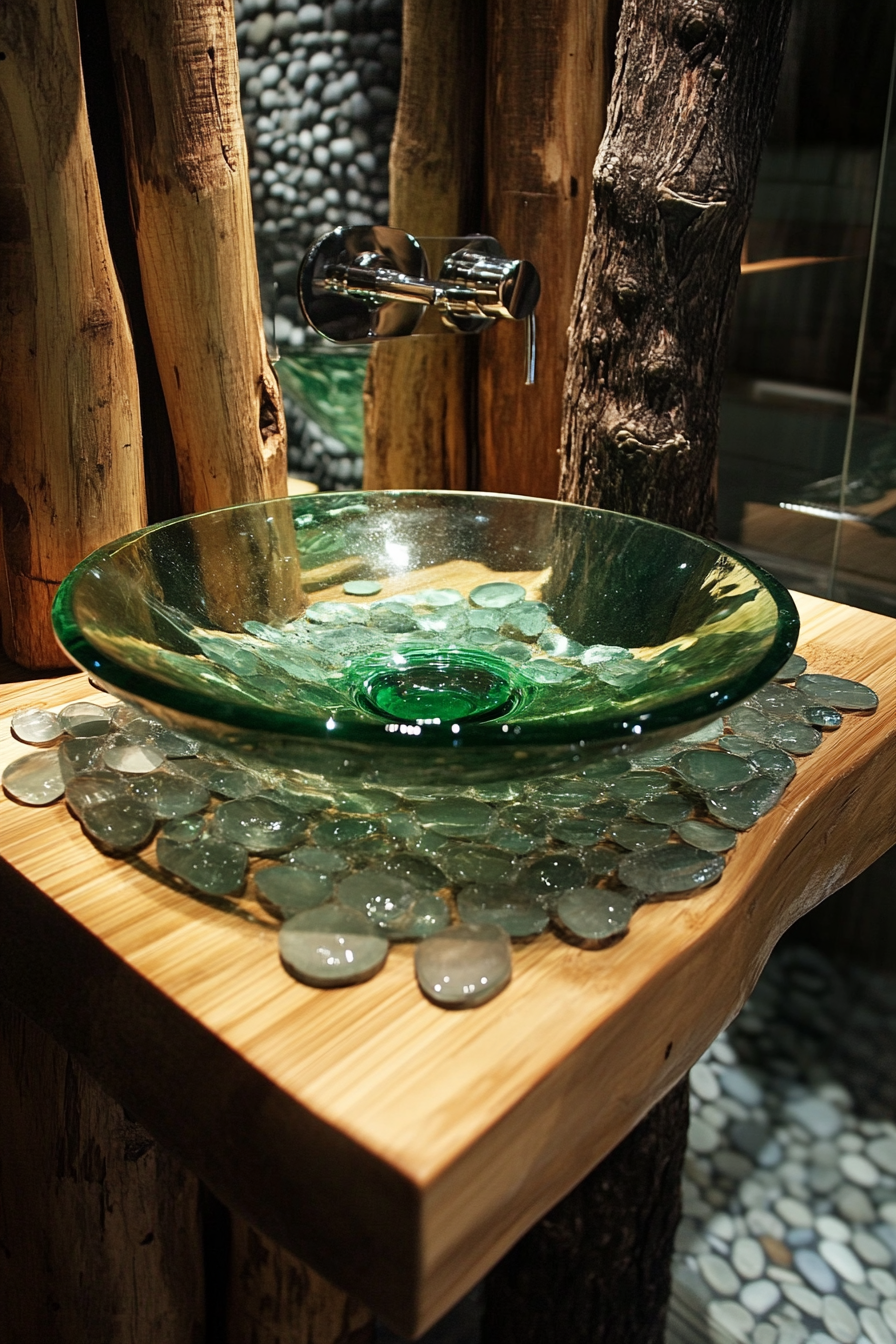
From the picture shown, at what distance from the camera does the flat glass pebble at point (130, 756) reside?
2.12 feet

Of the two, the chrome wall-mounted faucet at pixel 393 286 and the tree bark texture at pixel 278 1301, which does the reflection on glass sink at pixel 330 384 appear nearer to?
the chrome wall-mounted faucet at pixel 393 286

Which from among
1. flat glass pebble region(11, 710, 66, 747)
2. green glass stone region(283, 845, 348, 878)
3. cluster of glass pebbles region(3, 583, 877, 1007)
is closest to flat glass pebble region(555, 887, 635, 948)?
cluster of glass pebbles region(3, 583, 877, 1007)

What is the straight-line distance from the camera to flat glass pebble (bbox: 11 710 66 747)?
0.69 metres

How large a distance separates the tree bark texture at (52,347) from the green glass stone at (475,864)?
379 mm

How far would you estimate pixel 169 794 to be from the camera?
62 cm

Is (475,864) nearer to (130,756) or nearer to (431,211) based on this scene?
(130,756)

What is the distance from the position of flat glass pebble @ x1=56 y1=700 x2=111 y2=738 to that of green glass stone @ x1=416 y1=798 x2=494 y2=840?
217mm

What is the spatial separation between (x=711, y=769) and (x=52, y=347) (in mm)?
490

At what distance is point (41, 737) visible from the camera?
2.28 ft

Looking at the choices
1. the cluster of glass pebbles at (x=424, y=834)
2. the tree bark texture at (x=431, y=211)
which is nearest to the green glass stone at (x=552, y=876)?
the cluster of glass pebbles at (x=424, y=834)

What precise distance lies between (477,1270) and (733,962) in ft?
0.69

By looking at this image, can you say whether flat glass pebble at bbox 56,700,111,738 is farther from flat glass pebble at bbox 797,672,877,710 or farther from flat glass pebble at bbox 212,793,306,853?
flat glass pebble at bbox 797,672,877,710

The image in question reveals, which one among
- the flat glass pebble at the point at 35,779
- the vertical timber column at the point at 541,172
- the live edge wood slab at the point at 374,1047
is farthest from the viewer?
the vertical timber column at the point at 541,172

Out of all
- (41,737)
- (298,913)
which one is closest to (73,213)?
(41,737)
